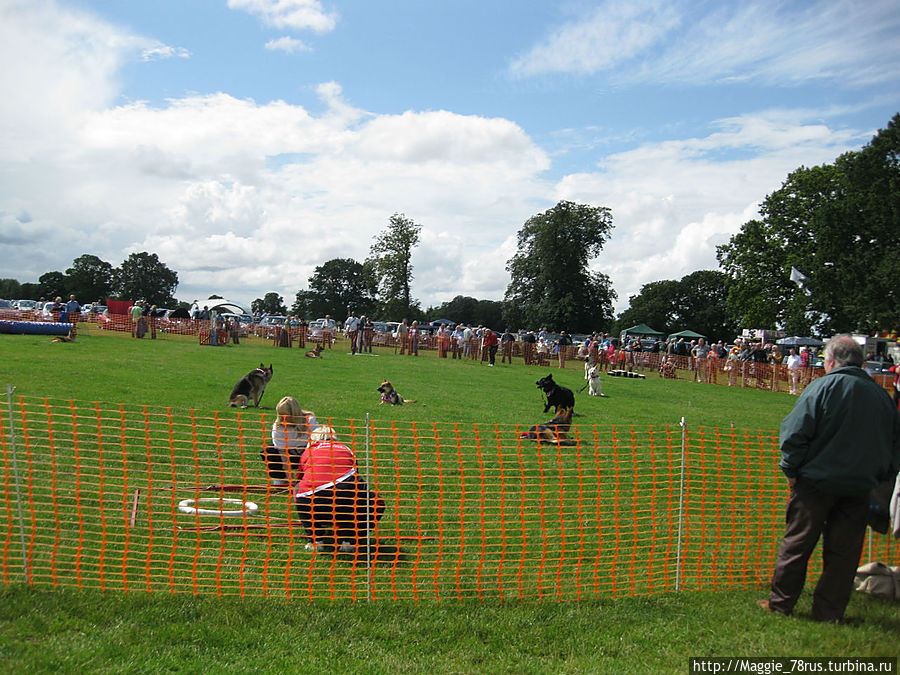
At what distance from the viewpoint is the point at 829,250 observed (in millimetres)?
38500

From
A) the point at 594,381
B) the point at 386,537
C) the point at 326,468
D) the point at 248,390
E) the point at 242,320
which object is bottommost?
the point at 386,537

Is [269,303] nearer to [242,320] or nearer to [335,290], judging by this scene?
[335,290]

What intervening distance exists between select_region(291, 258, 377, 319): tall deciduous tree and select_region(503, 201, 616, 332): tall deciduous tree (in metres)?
49.4

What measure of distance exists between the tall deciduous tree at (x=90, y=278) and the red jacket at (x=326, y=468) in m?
110

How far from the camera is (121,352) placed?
20.1 meters

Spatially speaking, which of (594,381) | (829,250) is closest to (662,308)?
(829,250)

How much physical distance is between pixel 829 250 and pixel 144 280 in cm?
10263

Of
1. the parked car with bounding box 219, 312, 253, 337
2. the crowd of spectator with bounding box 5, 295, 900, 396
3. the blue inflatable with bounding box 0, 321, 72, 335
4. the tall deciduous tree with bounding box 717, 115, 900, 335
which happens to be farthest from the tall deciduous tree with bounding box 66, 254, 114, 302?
the tall deciduous tree with bounding box 717, 115, 900, 335

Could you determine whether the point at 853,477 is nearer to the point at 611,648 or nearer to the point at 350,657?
the point at 611,648

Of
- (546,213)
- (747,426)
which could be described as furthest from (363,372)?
(546,213)

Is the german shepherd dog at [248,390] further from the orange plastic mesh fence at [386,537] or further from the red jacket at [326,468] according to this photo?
the red jacket at [326,468]

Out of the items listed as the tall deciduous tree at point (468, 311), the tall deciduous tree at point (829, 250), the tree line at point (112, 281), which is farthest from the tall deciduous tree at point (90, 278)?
the tall deciduous tree at point (829, 250)

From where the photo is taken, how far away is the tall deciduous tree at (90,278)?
100 metres

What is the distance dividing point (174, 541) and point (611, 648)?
11.5ft
